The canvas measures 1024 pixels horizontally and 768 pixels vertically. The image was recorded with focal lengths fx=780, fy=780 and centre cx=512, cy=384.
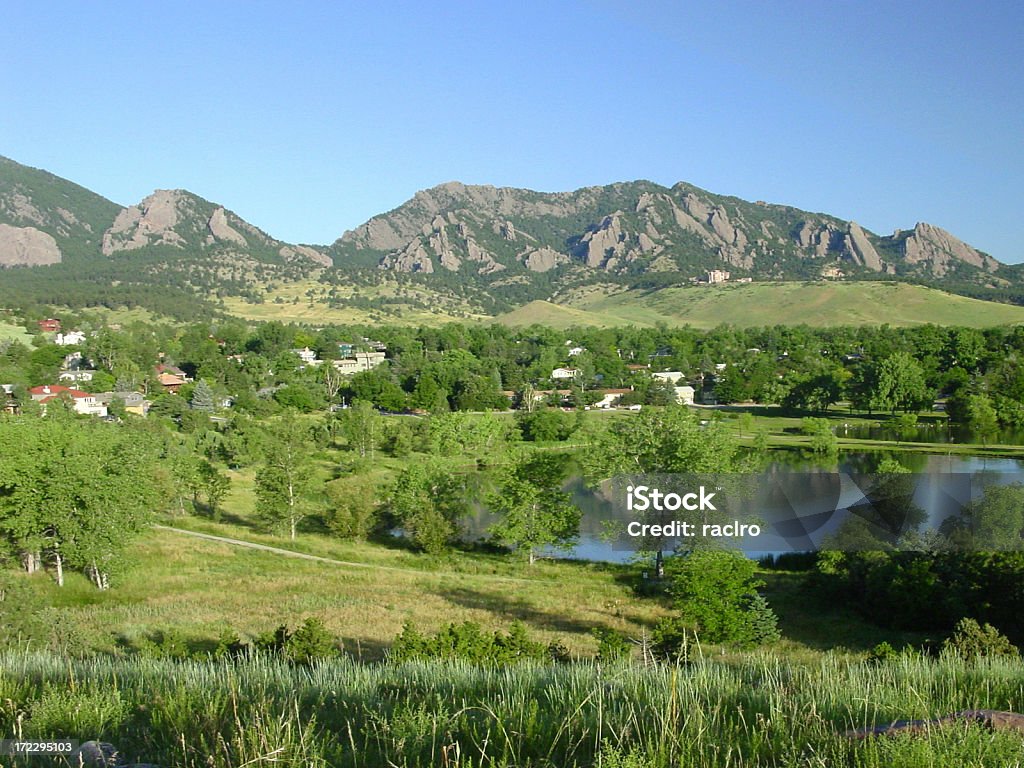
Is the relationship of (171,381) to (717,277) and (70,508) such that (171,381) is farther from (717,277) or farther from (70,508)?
(717,277)

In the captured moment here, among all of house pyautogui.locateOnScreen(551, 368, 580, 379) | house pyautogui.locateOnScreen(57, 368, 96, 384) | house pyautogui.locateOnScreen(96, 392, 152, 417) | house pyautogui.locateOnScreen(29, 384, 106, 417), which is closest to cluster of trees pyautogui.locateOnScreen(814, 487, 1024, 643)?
house pyautogui.locateOnScreen(29, 384, 106, 417)

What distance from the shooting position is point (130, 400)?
57.4 m

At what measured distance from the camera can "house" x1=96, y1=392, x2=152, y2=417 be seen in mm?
55359

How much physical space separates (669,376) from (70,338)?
209ft

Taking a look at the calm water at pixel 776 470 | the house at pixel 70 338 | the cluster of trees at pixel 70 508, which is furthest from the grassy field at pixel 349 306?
the cluster of trees at pixel 70 508

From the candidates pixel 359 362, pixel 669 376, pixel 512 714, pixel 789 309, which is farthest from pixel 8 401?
pixel 789 309

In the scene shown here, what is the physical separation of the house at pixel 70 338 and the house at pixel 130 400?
26.5m

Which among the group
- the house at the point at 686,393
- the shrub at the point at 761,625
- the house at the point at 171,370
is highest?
the house at the point at 171,370

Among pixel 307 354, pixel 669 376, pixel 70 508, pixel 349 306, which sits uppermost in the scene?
pixel 349 306

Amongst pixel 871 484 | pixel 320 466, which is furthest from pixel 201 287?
pixel 871 484

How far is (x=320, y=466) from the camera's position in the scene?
42.0m

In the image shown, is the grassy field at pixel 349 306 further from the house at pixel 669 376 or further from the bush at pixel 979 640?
the bush at pixel 979 640

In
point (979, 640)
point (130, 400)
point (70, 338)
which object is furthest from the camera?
point (70, 338)

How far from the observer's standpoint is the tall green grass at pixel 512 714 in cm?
277
